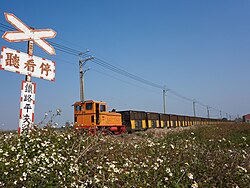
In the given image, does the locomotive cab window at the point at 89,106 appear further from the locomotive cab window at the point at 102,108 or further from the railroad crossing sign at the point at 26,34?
the railroad crossing sign at the point at 26,34

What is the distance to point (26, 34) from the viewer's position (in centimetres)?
607

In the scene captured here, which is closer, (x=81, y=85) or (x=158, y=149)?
(x=158, y=149)

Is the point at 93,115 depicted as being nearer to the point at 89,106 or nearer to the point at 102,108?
the point at 89,106

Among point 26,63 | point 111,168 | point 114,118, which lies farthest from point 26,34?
point 114,118

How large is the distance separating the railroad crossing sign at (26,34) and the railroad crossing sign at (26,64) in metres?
0.54

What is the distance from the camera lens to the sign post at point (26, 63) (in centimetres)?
530

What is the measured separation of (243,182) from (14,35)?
6.16m

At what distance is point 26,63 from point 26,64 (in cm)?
3

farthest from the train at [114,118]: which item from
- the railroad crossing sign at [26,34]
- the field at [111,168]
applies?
the field at [111,168]

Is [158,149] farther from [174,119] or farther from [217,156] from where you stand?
[174,119]

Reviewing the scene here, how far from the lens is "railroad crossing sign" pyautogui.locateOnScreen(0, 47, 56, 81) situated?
5234 mm

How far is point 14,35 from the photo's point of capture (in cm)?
582

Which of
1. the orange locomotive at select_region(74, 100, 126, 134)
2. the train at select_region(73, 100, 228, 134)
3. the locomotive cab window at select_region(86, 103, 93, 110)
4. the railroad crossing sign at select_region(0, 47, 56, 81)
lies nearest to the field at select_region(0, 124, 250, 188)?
the railroad crossing sign at select_region(0, 47, 56, 81)

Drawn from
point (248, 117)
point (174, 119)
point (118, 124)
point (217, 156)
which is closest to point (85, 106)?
point (118, 124)
